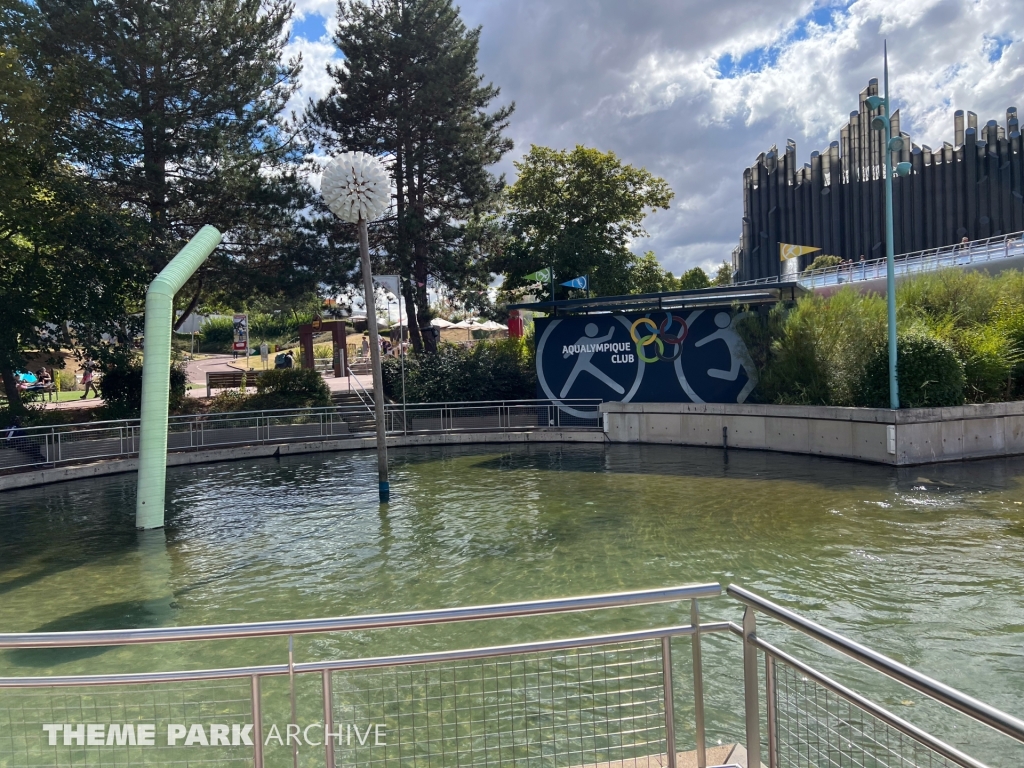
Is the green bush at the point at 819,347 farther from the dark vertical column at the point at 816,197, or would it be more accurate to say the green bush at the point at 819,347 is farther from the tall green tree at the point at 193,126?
the dark vertical column at the point at 816,197

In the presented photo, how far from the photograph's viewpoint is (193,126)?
81.6 ft

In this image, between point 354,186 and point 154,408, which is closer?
point 154,408

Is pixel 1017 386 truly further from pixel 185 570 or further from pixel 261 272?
pixel 261 272

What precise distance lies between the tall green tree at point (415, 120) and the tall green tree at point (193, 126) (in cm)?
263

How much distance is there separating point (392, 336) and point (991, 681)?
3903cm

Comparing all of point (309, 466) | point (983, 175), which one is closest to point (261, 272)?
point (309, 466)

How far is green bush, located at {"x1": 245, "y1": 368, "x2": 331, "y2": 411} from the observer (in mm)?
26750

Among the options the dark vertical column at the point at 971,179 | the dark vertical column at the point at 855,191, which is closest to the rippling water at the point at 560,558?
the dark vertical column at the point at 971,179

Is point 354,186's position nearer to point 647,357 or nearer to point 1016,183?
point 647,357

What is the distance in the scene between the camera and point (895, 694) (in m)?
6.12

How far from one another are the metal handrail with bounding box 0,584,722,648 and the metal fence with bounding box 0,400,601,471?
60.7ft

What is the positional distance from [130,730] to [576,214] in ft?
98.4

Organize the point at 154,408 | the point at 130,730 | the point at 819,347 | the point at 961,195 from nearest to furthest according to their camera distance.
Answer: the point at 130,730 < the point at 154,408 < the point at 819,347 < the point at 961,195

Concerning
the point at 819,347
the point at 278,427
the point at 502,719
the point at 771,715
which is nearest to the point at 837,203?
the point at 819,347
